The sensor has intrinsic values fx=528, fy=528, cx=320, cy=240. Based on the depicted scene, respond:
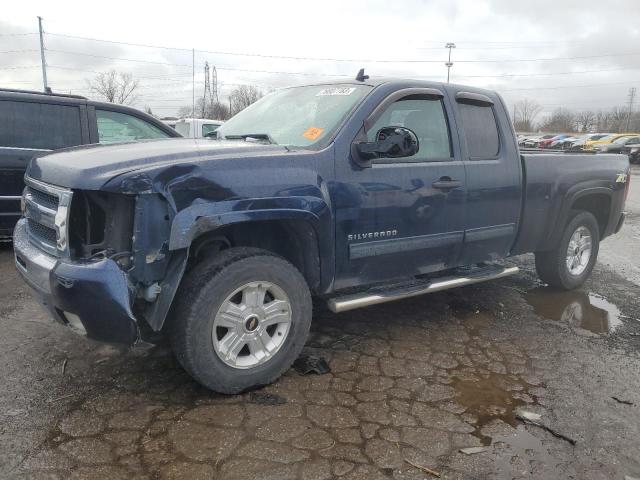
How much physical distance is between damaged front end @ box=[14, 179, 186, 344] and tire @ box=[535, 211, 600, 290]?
3.95 metres

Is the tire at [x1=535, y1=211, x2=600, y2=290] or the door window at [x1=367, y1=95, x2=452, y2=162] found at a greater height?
the door window at [x1=367, y1=95, x2=452, y2=162]

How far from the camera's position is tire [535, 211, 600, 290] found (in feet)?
17.3

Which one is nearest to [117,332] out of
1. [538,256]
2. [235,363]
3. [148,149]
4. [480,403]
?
[235,363]

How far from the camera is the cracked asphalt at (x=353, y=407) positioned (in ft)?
8.30

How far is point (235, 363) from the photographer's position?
10.2 ft

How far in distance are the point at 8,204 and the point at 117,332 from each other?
4.01 m

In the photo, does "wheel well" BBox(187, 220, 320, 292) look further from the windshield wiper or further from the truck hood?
the windshield wiper

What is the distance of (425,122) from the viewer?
4.11 metres

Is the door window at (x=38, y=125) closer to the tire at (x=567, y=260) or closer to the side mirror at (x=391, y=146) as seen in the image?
the side mirror at (x=391, y=146)

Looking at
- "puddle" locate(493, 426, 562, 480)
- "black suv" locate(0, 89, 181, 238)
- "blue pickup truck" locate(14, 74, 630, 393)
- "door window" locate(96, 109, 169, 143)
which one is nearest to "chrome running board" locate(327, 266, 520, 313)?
"blue pickup truck" locate(14, 74, 630, 393)

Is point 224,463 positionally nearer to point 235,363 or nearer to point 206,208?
point 235,363

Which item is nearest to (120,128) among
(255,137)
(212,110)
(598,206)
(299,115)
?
(255,137)

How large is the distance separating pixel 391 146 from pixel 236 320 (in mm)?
1451

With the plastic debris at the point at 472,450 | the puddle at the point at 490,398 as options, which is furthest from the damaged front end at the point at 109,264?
the puddle at the point at 490,398
